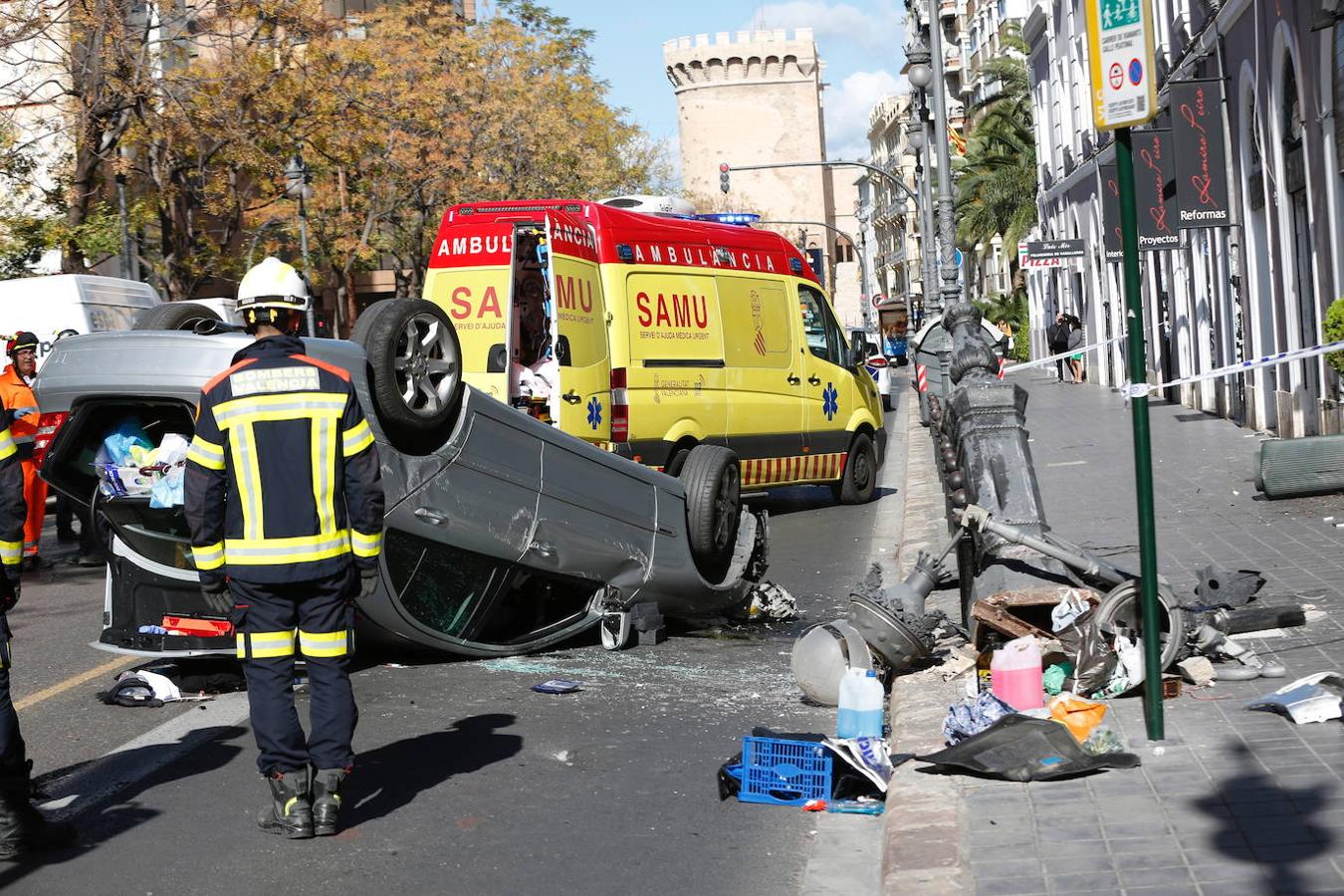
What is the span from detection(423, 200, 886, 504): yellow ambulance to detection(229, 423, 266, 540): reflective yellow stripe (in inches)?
259

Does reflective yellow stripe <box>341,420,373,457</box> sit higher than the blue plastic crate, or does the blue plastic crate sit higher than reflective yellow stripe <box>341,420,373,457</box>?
reflective yellow stripe <box>341,420,373,457</box>

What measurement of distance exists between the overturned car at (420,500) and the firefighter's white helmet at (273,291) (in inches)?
47.6

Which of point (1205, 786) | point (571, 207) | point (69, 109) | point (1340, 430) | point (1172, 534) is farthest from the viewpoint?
point (69, 109)

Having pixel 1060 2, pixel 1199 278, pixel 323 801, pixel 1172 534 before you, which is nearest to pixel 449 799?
pixel 323 801

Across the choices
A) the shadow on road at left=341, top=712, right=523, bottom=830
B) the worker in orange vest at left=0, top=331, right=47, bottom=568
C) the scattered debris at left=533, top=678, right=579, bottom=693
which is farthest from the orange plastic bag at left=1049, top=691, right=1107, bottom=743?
the worker in orange vest at left=0, top=331, right=47, bottom=568

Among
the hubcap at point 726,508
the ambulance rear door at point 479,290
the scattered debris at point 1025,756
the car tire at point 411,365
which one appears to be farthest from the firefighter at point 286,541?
the ambulance rear door at point 479,290

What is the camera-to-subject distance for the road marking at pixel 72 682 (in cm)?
780

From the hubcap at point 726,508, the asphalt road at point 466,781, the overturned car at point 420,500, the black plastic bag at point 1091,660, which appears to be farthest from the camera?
the hubcap at point 726,508

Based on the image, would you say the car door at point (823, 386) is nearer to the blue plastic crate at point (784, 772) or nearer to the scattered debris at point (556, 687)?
the scattered debris at point (556, 687)

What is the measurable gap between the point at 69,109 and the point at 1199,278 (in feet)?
55.0

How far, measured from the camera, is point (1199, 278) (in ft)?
85.0

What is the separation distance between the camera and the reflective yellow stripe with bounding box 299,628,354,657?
536cm

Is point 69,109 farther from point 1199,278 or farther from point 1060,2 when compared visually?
point 1060,2

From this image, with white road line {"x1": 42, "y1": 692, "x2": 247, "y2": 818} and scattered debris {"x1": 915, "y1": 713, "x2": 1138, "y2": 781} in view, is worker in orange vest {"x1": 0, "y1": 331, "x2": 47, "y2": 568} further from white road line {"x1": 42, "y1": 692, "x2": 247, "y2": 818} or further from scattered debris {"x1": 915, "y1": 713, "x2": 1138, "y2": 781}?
scattered debris {"x1": 915, "y1": 713, "x2": 1138, "y2": 781}
